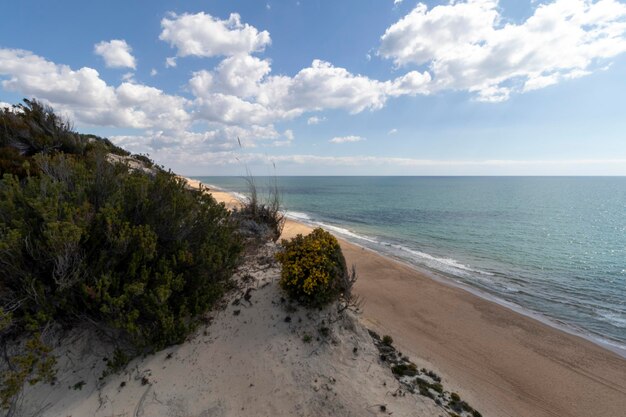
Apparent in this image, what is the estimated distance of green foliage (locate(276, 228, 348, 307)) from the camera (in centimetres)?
574

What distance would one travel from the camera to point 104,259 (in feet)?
15.0

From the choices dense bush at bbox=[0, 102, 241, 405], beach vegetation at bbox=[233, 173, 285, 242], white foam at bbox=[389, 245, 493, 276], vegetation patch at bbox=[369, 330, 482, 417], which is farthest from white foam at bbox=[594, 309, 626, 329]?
dense bush at bbox=[0, 102, 241, 405]

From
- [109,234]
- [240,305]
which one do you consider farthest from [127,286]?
[240,305]

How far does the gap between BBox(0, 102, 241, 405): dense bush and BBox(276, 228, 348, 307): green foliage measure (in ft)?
3.87

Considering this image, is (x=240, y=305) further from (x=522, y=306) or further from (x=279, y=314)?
(x=522, y=306)

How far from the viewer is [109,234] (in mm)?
4578

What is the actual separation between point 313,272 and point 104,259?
347 centimetres

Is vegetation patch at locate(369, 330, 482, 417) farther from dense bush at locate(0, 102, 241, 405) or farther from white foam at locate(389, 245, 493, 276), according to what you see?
white foam at locate(389, 245, 493, 276)

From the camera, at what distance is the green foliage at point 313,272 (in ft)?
18.8

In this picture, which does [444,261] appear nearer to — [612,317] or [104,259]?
[612,317]

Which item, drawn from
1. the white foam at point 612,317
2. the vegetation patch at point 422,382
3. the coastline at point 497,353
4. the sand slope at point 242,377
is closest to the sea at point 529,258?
the white foam at point 612,317

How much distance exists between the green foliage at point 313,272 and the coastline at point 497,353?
2.81 metres

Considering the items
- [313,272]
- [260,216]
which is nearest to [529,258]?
[260,216]

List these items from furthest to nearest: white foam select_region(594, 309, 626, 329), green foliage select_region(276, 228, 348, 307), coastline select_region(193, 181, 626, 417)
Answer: white foam select_region(594, 309, 626, 329)
coastline select_region(193, 181, 626, 417)
green foliage select_region(276, 228, 348, 307)
